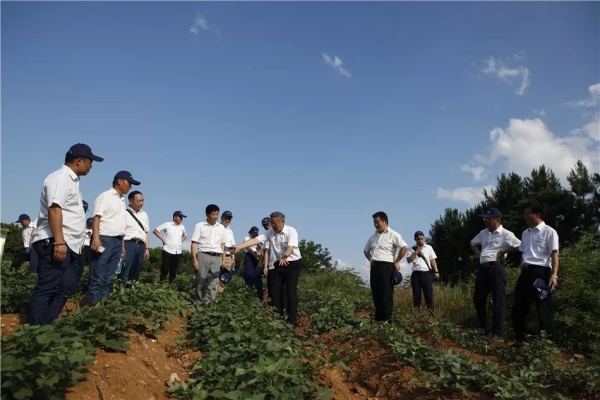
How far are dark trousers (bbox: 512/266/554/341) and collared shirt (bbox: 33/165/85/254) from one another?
4.96 m

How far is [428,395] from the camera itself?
3.50m

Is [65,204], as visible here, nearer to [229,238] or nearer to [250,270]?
[229,238]

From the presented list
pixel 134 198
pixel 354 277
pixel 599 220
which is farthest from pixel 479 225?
pixel 134 198

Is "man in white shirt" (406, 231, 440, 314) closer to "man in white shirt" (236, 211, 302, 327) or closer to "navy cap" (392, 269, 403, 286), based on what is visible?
"navy cap" (392, 269, 403, 286)

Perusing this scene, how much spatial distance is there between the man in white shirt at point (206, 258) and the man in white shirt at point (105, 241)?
168 centimetres

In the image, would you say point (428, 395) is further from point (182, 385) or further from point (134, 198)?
point (134, 198)

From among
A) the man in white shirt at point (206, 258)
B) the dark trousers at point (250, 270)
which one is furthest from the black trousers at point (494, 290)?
the dark trousers at point (250, 270)

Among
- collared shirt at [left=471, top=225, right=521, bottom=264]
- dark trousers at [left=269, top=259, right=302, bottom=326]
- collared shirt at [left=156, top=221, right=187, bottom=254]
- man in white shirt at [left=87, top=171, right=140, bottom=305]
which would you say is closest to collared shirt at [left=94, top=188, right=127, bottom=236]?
man in white shirt at [left=87, top=171, right=140, bottom=305]

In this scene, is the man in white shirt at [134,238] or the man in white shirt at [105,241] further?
the man in white shirt at [134,238]

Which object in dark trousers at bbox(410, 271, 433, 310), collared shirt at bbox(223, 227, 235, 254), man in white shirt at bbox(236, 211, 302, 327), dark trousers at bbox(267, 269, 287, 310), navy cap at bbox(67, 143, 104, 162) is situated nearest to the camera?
navy cap at bbox(67, 143, 104, 162)

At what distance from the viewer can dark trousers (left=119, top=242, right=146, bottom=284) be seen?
6.59 meters

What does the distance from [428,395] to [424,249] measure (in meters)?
5.32

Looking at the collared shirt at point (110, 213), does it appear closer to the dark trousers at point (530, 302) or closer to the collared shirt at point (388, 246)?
the collared shirt at point (388, 246)

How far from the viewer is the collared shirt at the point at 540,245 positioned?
17.3ft
